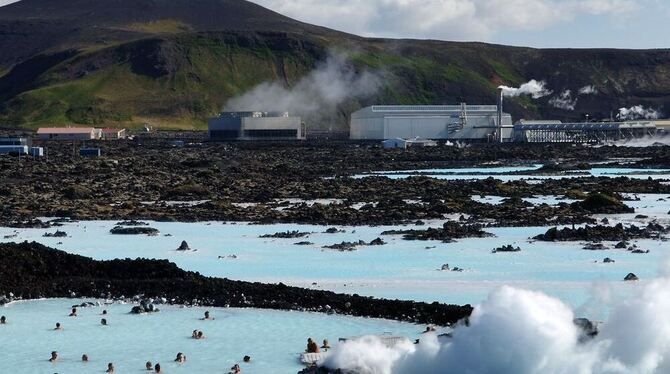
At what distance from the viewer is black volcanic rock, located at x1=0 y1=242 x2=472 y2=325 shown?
2675cm

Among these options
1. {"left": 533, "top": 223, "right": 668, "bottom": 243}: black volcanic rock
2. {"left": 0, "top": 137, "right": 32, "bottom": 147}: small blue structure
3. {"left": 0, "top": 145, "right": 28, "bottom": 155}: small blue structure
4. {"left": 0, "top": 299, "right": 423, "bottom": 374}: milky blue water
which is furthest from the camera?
{"left": 0, "top": 137, "right": 32, "bottom": 147}: small blue structure

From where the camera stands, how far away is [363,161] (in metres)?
99.8

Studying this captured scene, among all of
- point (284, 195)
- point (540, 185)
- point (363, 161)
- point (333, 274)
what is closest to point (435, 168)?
point (363, 161)

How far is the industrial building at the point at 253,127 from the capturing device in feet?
520

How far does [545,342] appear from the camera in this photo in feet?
57.8

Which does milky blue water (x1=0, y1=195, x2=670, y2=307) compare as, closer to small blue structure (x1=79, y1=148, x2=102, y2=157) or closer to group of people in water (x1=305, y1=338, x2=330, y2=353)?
group of people in water (x1=305, y1=338, x2=330, y2=353)

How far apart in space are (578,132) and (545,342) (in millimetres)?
135611

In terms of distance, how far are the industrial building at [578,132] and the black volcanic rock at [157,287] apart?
121 metres

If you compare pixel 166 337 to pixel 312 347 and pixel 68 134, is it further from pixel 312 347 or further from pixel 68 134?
pixel 68 134

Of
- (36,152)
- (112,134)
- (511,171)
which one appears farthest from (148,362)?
(112,134)

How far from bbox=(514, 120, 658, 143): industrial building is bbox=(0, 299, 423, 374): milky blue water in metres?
124

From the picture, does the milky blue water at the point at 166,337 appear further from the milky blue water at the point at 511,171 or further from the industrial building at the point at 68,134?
the industrial building at the point at 68,134

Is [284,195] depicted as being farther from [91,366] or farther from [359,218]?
[91,366]

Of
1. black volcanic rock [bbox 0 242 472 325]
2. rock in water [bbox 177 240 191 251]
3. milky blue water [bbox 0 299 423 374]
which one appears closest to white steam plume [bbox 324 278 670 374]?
milky blue water [bbox 0 299 423 374]
